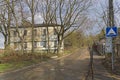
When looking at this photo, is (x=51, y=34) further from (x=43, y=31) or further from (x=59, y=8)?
(x=59, y=8)

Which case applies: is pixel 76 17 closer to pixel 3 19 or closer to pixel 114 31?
pixel 3 19

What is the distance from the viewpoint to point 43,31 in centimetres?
8131

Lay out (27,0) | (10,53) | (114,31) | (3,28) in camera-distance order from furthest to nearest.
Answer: (3,28)
(27,0)
(10,53)
(114,31)

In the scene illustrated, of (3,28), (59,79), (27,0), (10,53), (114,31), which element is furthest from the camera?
(3,28)

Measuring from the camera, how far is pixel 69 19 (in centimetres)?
5694

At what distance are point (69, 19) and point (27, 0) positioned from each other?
38.1ft

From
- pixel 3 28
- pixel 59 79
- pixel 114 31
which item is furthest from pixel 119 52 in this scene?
pixel 3 28

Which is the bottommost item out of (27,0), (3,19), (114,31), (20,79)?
(20,79)

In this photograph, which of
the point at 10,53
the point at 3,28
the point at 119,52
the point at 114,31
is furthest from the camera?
the point at 3,28

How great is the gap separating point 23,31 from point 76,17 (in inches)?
1078

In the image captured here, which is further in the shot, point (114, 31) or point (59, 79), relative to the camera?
point (114, 31)

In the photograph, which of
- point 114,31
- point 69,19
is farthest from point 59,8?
point 114,31

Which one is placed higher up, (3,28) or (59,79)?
(3,28)

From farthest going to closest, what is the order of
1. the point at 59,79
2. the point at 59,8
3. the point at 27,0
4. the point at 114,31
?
1. the point at 59,8
2. the point at 27,0
3. the point at 114,31
4. the point at 59,79
